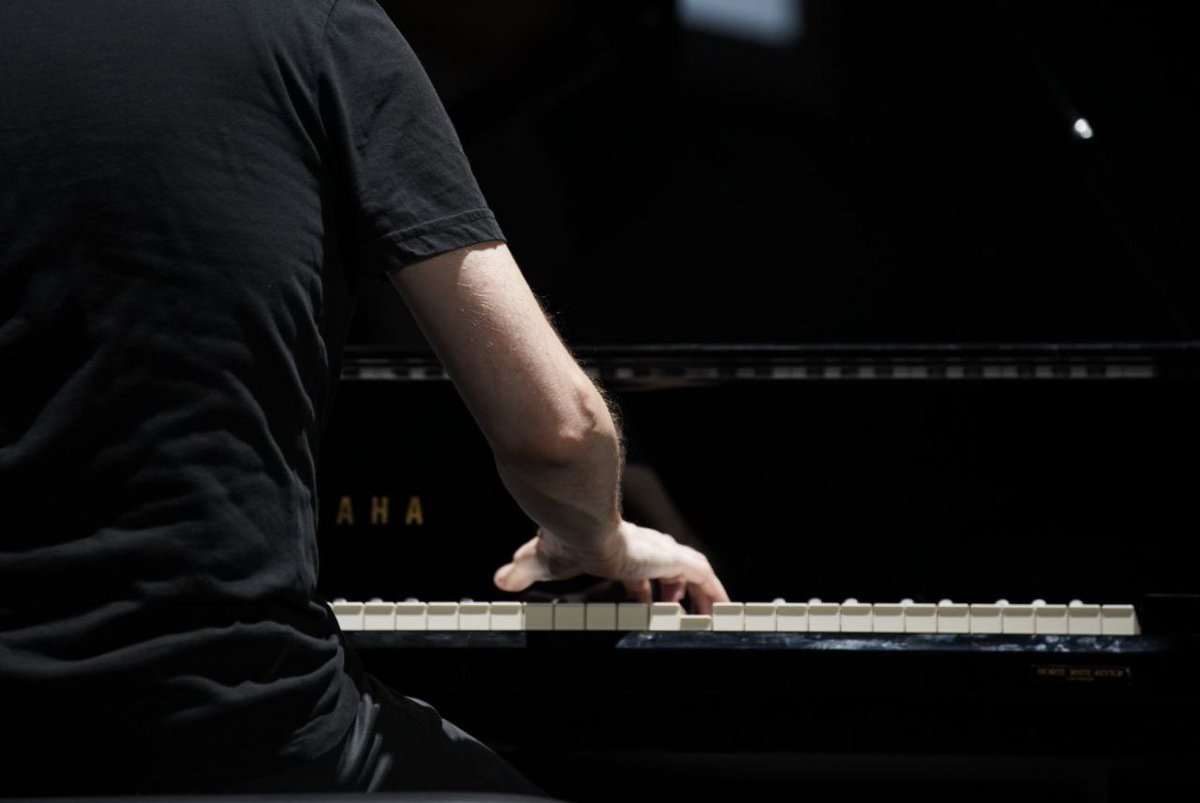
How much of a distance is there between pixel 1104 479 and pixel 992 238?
1.51ft

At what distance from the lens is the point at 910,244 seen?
2.05m

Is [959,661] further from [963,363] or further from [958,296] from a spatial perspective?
[958,296]

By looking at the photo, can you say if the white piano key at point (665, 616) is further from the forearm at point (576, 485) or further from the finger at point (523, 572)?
the forearm at point (576, 485)

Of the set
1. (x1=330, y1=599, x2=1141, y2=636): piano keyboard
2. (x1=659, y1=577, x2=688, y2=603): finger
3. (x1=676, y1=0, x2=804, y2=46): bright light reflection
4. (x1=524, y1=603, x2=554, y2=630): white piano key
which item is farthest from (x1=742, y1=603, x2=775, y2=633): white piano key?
(x1=676, y1=0, x2=804, y2=46): bright light reflection

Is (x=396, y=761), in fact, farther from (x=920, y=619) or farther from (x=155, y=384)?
(x=920, y=619)

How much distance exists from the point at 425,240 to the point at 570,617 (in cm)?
69

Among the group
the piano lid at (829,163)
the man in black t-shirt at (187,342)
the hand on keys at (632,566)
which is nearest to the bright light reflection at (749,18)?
the piano lid at (829,163)

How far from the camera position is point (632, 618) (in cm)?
155

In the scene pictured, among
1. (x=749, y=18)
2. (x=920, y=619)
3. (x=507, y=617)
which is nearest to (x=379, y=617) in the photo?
(x=507, y=617)

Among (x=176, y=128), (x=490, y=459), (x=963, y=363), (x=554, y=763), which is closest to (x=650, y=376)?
(x=490, y=459)

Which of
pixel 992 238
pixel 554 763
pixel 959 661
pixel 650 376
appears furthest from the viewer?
pixel 992 238

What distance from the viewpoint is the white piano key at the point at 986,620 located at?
1.52m

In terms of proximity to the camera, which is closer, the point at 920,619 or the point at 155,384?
the point at 155,384

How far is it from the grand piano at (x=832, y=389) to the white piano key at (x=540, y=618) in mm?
24
